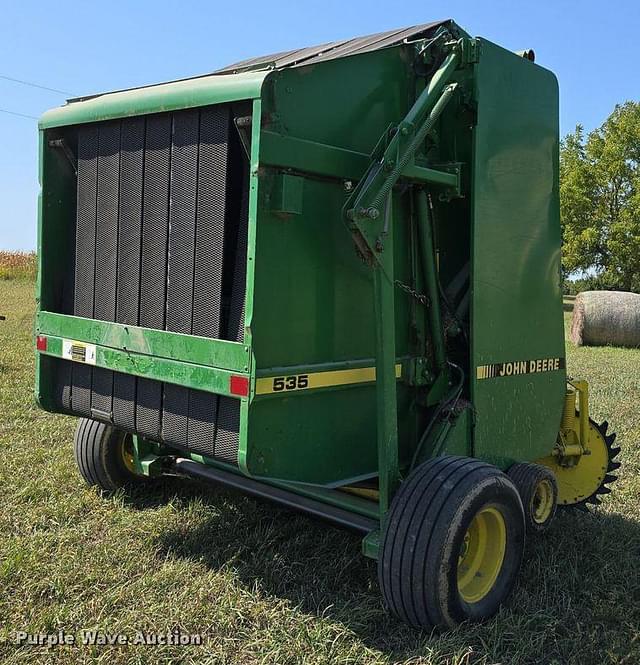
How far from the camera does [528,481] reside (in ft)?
13.3

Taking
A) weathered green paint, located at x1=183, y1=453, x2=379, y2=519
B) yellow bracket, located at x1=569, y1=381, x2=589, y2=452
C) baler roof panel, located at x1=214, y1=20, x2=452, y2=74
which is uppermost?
baler roof panel, located at x1=214, y1=20, x2=452, y2=74

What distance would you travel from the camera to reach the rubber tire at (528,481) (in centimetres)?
402

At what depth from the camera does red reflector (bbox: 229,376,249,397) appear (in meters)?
3.06

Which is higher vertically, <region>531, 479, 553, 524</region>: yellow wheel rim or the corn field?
the corn field

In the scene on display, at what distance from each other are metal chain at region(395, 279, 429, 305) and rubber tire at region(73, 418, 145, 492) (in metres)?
2.25

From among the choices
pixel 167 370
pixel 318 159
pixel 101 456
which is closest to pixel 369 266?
pixel 318 159

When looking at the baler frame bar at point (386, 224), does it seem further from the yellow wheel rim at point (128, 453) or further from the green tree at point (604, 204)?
the green tree at point (604, 204)

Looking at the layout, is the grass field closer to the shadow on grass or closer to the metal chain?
the shadow on grass

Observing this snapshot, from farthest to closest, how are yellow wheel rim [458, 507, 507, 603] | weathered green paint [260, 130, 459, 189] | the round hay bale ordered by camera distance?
the round hay bale
yellow wheel rim [458, 507, 507, 603]
weathered green paint [260, 130, 459, 189]

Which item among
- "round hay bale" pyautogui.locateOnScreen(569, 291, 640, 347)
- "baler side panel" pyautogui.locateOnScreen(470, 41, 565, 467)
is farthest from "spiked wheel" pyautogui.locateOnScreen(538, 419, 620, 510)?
"round hay bale" pyautogui.locateOnScreen(569, 291, 640, 347)

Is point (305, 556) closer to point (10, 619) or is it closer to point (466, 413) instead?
point (466, 413)

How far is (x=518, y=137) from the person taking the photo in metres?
4.10

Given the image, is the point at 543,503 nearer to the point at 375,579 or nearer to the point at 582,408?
the point at 582,408

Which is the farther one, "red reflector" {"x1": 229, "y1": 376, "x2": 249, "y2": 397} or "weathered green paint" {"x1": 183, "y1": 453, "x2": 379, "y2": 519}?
"weathered green paint" {"x1": 183, "y1": 453, "x2": 379, "y2": 519}
